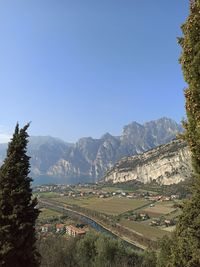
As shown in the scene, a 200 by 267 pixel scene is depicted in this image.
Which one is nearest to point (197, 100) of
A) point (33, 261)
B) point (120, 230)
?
point (33, 261)

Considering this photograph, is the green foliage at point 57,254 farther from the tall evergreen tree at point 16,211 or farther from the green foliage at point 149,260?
the tall evergreen tree at point 16,211

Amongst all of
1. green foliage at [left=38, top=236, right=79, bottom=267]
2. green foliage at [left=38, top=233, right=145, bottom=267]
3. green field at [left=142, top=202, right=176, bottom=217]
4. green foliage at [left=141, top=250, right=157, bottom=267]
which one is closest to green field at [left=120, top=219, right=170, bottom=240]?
green field at [left=142, top=202, right=176, bottom=217]

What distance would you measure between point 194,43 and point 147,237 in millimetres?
80266

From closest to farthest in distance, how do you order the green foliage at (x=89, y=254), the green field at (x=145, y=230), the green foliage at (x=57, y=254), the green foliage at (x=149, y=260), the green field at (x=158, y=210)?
the green foliage at (x=57, y=254) < the green foliage at (x=89, y=254) < the green foliage at (x=149, y=260) < the green field at (x=145, y=230) < the green field at (x=158, y=210)

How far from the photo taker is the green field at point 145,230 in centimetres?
8599

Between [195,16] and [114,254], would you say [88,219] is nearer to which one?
[114,254]

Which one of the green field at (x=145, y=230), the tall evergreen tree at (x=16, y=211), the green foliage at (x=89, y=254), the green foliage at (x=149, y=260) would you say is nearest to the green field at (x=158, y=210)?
the green field at (x=145, y=230)

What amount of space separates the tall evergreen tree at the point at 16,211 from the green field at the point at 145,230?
2837 inches

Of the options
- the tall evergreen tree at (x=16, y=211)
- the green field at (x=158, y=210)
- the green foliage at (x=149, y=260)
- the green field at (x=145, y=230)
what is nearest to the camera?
the tall evergreen tree at (x=16, y=211)

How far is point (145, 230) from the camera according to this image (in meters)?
94.9

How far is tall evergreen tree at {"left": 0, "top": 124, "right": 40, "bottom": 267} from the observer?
1467 cm

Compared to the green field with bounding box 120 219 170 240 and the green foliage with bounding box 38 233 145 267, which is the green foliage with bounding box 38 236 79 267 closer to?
the green foliage with bounding box 38 233 145 267

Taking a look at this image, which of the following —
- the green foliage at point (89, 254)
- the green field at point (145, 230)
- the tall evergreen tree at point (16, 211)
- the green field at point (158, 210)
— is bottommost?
the green field at point (145, 230)

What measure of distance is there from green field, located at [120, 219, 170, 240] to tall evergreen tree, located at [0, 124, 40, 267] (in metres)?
72.1
